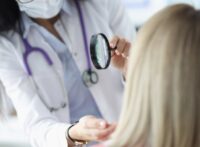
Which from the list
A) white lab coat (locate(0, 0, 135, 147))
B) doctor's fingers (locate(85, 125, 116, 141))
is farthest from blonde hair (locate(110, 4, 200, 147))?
white lab coat (locate(0, 0, 135, 147))

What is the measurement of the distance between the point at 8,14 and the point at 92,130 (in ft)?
1.67

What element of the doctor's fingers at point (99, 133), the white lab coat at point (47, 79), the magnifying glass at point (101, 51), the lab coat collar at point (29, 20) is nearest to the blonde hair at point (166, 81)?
the doctor's fingers at point (99, 133)

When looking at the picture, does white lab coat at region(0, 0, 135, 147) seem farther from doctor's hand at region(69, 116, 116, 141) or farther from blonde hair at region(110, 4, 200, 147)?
blonde hair at region(110, 4, 200, 147)

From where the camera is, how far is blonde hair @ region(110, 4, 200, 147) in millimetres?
734

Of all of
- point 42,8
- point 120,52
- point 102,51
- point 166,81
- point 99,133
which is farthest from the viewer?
point 42,8

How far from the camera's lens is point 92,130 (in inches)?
40.0

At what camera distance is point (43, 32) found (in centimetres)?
134

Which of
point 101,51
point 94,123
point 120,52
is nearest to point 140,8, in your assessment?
point 120,52

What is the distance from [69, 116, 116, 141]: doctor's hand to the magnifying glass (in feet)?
0.47

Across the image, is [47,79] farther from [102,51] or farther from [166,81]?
[166,81]

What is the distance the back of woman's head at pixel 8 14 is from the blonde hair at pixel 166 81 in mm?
642

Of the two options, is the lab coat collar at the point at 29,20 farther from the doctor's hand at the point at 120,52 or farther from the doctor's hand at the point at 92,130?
the doctor's hand at the point at 92,130

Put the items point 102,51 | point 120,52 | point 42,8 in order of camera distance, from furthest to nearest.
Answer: point 42,8 < point 120,52 < point 102,51

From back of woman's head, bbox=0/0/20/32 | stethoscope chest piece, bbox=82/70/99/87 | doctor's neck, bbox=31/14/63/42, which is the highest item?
back of woman's head, bbox=0/0/20/32
